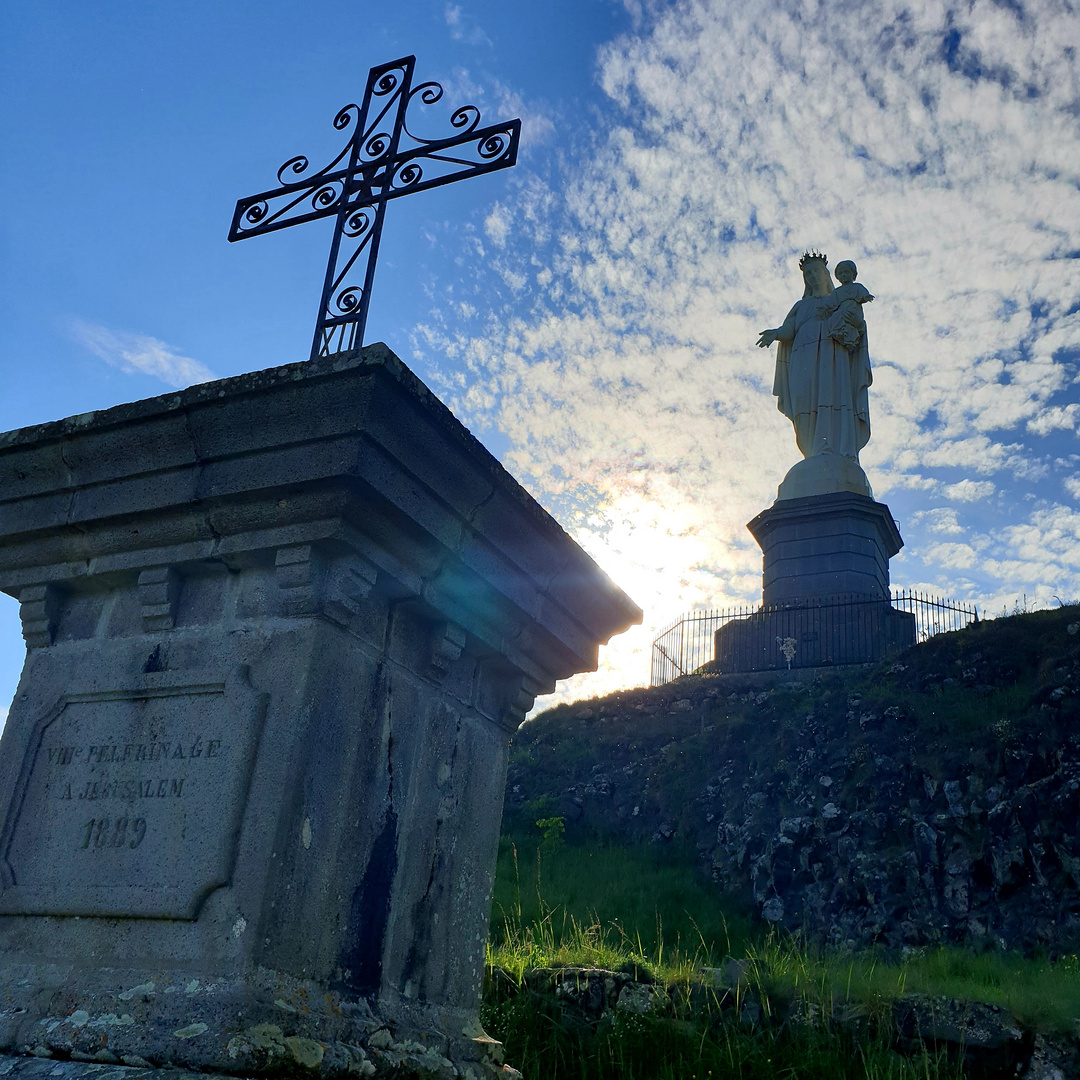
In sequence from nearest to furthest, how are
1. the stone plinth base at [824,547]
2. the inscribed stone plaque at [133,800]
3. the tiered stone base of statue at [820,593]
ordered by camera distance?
the inscribed stone plaque at [133,800] → the tiered stone base of statue at [820,593] → the stone plinth base at [824,547]

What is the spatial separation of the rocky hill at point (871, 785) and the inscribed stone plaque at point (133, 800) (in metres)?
9.64

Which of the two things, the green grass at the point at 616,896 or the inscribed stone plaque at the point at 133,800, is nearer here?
the inscribed stone plaque at the point at 133,800

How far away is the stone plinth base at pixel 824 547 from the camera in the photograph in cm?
1748

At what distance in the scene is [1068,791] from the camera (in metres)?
10.9

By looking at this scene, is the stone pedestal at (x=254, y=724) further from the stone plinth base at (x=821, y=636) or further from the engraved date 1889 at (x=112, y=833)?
the stone plinth base at (x=821, y=636)

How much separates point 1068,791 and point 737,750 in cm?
480

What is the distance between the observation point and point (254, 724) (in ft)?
8.85

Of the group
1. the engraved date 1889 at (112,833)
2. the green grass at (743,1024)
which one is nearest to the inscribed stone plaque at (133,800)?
the engraved date 1889 at (112,833)

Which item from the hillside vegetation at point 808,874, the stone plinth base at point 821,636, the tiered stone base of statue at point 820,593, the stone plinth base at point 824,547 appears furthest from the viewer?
the stone plinth base at point 824,547

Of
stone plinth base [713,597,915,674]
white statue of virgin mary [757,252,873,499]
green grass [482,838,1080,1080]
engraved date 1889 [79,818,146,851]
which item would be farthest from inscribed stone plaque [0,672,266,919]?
white statue of virgin mary [757,252,873,499]

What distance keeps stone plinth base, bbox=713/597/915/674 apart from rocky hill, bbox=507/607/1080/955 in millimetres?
590

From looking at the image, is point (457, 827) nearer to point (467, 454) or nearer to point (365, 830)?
point (365, 830)

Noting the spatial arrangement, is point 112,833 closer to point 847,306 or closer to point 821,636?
point 821,636

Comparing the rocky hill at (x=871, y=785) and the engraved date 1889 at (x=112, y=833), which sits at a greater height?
the rocky hill at (x=871, y=785)
